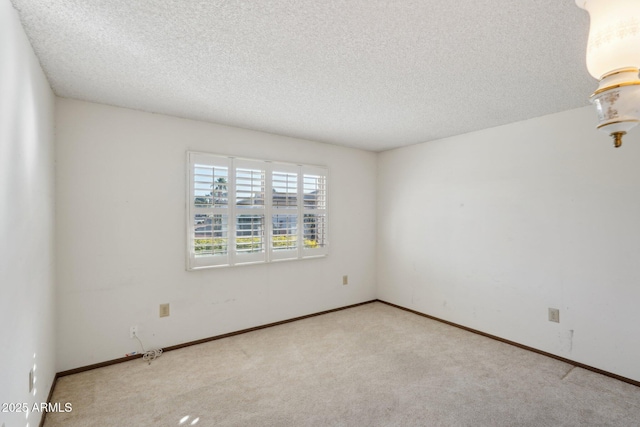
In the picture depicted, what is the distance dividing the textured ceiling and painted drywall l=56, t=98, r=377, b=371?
11.2 inches

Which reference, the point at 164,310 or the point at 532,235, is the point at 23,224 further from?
the point at 532,235

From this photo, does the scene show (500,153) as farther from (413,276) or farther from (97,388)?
(97,388)

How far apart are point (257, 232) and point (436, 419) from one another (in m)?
2.39

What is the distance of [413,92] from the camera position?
2408mm

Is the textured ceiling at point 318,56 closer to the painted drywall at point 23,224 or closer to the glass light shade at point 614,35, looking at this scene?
the painted drywall at point 23,224

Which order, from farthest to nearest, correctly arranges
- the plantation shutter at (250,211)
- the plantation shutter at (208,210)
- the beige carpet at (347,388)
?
the plantation shutter at (250,211), the plantation shutter at (208,210), the beige carpet at (347,388)

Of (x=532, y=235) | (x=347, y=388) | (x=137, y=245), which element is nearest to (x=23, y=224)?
(x=137, y=245)

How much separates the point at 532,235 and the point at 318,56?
269 centimetres

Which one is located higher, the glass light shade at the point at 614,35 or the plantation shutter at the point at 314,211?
the glass light shade at the point at 614,35

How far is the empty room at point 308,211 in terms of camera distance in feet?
5.05

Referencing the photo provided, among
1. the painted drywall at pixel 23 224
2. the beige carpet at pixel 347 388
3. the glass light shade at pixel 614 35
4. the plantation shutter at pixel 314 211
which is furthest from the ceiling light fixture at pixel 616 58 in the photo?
the plantation shutter at pixel 314 211

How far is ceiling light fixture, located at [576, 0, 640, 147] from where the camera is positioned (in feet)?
2.96

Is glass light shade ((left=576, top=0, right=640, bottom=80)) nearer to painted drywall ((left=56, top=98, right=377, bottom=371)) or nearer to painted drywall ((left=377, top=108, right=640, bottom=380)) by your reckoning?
painted drywall ((left=377, top=108, right=640, bottom=380))

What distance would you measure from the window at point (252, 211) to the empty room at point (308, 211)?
0.03m
